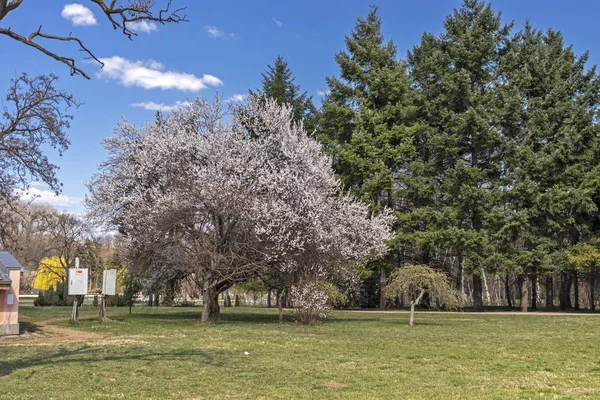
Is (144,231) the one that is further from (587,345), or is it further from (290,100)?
(290,100)

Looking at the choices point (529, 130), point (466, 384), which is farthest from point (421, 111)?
point (466, 384)

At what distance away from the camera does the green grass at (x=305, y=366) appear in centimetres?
866

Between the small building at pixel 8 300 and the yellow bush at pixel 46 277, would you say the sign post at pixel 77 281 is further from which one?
the yellow bush at pixel 46 277

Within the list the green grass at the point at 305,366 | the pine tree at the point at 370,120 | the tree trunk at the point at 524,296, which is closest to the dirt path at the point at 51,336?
the green grass at the point at 305,366

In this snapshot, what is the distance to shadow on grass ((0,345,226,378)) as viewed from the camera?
37.5 feet

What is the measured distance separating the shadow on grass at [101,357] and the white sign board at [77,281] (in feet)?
29.1

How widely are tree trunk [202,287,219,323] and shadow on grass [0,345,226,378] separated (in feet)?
29.5

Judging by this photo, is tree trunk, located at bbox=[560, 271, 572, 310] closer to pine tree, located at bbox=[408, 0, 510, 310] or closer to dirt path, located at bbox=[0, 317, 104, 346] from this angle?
pine tree, located at bbox=[408, 0, 510, 310]

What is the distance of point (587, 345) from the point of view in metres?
14.8

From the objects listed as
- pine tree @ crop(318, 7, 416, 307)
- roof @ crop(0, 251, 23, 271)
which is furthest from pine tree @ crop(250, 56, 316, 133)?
roof @ crop(0, 251, 23, 271)

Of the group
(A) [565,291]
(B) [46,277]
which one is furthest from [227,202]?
(B) [46,277]

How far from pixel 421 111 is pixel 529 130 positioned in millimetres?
7563

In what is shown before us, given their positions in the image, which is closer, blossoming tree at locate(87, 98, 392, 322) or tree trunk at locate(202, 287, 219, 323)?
blossoming tree at locate(87, 98, 392, 322)

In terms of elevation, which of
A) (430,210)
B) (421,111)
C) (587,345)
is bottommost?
(587,345)
